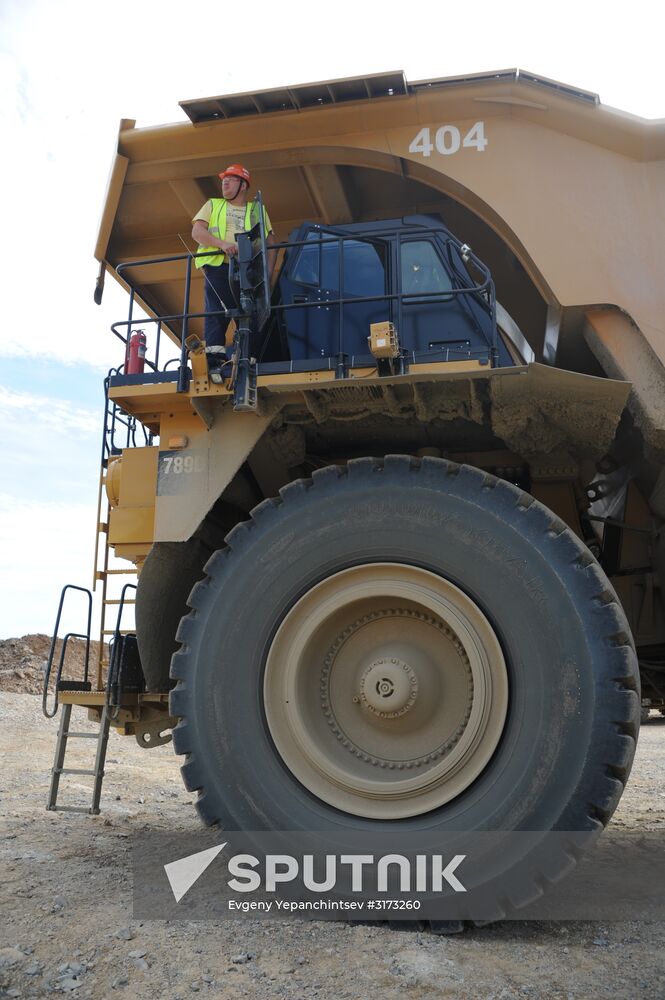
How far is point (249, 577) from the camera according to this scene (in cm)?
347

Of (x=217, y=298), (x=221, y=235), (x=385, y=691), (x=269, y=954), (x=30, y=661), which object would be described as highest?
(x=221, y=235)

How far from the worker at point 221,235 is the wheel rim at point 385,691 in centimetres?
156

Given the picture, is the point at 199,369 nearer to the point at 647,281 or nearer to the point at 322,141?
the point at 322,141

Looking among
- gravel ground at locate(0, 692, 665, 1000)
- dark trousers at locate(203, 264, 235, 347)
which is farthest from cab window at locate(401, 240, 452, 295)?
gravel ground at locate(0, 692, 665, 1000)

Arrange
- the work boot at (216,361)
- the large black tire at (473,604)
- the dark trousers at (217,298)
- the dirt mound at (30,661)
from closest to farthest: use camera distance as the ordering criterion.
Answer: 1. the large black tire at (473,604)
2. the work boot at (216,361)
3. the dark trousers at (217,298)
4. the dirt mound at (30,661)

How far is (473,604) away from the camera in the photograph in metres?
3.21

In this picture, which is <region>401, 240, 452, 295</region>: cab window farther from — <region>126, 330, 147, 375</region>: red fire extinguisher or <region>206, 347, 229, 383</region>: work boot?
<region>126, 330, 147, 375</region>: red fire extinguisher

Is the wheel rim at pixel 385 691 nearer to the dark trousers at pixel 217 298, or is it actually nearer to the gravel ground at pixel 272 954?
the gravel ground at pixel 272 954

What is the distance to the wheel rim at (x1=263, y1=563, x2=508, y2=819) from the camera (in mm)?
3100

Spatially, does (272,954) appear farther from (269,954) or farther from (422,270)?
(422,270)

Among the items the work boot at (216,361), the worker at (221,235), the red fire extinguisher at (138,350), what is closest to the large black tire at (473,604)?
the work boot at (216,361)

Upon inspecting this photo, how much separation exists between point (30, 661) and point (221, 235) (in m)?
17.3

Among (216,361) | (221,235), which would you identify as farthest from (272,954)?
(221,235)

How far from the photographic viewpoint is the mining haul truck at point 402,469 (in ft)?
10.2
